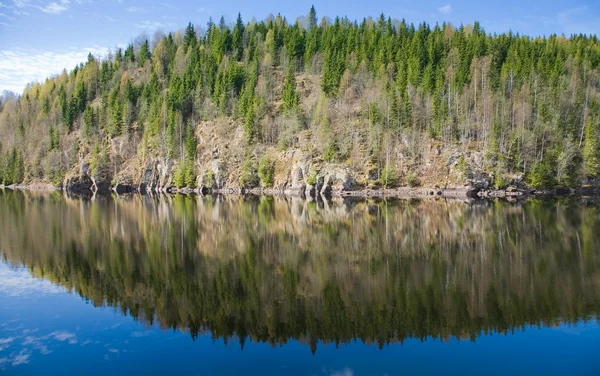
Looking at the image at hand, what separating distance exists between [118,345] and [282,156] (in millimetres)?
81759

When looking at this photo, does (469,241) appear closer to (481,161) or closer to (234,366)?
(234,366)

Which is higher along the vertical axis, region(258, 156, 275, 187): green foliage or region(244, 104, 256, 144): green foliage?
region(244, 104, 256, 144): green foliage

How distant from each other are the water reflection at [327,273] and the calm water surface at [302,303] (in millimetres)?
102

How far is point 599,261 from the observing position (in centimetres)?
2409

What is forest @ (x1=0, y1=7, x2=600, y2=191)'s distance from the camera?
83.9 meters

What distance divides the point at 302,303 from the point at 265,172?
75929 mm

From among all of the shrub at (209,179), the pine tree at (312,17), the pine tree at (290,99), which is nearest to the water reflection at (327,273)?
the shrub at (209,179)

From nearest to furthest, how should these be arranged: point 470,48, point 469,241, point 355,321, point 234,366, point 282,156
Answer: point 234,366
point 355,321
point 469,241
point 282,156
point 470,48

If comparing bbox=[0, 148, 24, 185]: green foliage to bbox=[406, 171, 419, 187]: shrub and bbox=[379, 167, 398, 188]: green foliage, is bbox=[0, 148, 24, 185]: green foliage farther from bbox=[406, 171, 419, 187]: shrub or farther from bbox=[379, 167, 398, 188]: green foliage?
bbox=[406, 171, 419, 187]: shrub

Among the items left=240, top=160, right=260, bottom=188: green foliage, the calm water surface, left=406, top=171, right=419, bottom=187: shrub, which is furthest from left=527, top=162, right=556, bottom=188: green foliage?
left=240, top=160, right=260, bottom=188: green foliage

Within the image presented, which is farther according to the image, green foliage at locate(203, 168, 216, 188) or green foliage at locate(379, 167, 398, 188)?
green foliage at locate(203, 168, 216, 188)

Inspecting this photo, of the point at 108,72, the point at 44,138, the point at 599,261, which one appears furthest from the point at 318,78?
the point at 599,261

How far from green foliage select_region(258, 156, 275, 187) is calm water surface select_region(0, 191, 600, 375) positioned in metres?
58.7

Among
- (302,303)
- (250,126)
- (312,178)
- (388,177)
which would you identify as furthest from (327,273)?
(250,126)
